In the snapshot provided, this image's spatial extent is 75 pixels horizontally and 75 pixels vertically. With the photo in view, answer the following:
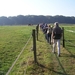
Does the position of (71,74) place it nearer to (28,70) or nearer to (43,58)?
(28,70)

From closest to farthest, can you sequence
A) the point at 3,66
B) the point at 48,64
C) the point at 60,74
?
the point at 60,74 < the point at 48,64 < the point at 3,66

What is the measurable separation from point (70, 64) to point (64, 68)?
0.91 meters

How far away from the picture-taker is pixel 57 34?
1484cm

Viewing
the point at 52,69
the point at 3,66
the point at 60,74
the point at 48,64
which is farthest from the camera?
the point at 3,66

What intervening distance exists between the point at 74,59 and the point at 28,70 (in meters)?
3.24

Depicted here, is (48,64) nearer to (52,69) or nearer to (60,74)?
(52,69)

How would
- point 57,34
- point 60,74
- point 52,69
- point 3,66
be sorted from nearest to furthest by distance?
1. point 60,74
2. point 52,69
3. point 3,66
4. point 57,34

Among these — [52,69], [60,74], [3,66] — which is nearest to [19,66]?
[3,66]

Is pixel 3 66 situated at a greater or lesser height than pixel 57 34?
lesser

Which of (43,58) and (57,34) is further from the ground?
(57,34)


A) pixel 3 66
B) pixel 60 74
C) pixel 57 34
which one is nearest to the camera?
pixel 60 74

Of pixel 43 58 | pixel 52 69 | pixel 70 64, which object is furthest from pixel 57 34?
pixel 52 69

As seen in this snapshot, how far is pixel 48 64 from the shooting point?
40.5 ft

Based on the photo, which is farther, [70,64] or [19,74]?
[70,64]
